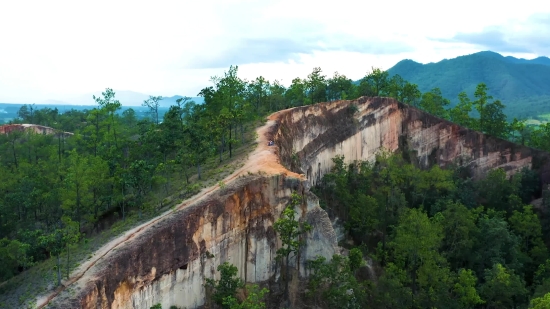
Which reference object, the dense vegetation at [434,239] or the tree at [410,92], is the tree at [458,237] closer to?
the dense vegetation at [434,239]

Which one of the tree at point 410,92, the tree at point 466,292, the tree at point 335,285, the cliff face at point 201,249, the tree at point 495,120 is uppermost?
the tree at point 410,92

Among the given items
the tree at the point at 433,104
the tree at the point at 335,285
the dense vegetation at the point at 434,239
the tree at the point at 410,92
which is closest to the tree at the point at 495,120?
the tree at the point at 433,104

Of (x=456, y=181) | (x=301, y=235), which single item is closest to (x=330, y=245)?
(x=301, y=235)

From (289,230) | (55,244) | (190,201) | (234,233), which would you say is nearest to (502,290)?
(289,230)

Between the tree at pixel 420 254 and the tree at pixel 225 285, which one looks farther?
the tree at pixel 420 254

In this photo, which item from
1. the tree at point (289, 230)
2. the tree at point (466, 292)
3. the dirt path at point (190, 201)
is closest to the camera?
the dirt path at point (190, 201)

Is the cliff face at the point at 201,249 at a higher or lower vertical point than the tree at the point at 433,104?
lower

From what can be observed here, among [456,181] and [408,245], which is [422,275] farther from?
[456,181]
